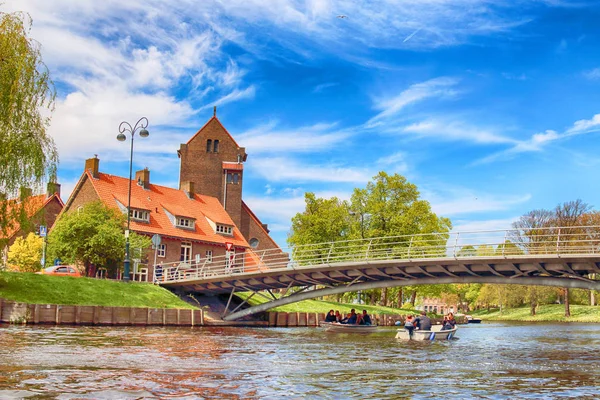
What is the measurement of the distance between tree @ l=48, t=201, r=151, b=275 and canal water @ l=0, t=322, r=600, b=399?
840 inches

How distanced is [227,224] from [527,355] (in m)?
46.4

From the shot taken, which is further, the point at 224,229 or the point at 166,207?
the point at 224,229

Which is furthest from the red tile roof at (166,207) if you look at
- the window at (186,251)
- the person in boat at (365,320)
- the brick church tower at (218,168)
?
the person in boat at (365,320)

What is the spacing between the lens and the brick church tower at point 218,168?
78375 mm

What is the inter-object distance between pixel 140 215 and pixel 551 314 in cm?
5110

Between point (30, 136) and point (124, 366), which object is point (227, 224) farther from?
point (124, 366)

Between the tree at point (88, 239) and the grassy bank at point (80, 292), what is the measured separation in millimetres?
4705

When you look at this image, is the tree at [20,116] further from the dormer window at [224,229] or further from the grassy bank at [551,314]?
the grassy bank at [551,314]

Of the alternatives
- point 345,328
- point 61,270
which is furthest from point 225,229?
point 345,328

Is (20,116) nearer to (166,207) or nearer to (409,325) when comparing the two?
(409,325)

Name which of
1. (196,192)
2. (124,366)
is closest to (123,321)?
(124,366)

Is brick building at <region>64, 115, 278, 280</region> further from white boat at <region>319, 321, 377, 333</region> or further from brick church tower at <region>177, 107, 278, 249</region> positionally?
white boat at <region>319, 321, 377, 333</region>

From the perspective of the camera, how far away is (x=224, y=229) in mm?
69938

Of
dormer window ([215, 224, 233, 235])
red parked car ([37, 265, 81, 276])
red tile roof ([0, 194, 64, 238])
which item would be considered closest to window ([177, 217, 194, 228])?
dormer window ([215, 224, 233, 235])
